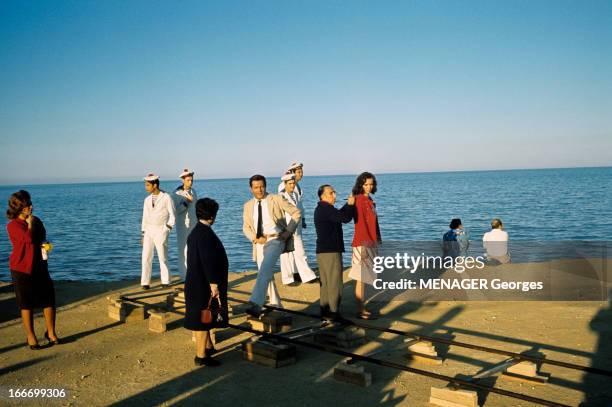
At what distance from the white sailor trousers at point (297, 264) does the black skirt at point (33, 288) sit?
4.55m

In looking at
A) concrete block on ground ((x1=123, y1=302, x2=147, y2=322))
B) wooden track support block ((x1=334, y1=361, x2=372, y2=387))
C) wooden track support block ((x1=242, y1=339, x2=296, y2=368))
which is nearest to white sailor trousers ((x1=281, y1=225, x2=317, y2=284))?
concrete block on ground ((x1=123, y1=302, x2=147, y2=322))

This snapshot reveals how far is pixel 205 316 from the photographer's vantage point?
5.50 m

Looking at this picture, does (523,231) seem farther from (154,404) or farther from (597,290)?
(154,404)

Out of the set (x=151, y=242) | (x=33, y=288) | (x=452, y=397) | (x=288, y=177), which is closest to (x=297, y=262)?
(x=288, y=177)

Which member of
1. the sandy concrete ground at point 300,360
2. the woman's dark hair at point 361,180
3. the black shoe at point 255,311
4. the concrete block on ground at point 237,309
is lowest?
the concrete block on ground at point 237,309

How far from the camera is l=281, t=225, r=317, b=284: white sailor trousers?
994 centimetres

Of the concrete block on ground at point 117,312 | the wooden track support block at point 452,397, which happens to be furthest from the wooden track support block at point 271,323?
the wooden track support block at point 452,397

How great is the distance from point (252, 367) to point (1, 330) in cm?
436

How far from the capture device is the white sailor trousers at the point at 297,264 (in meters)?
9.94

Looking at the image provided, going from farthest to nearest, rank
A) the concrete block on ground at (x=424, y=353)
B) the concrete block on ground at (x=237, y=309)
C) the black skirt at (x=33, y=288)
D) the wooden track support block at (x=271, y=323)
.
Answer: the concrete block on ground at (x=237, y=309), the wooden track support block at (x=271, y=323), the black skirt at (x=33, y=288), the concrete block on ground at (x=424, y=353)

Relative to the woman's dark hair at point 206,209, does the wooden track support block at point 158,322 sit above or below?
below

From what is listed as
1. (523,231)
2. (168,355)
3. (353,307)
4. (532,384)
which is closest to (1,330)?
(168,355)

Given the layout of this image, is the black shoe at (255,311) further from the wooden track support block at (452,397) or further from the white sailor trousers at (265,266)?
the wooden track support block at (452,397)

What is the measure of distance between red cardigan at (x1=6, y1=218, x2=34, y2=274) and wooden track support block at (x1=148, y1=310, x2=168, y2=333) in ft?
5.74
